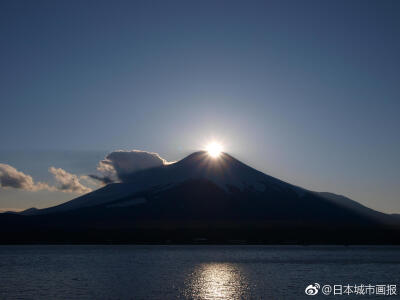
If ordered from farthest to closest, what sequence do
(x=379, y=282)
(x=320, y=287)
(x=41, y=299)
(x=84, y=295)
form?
(x=379, y=282) < (x=320, y=287) < (x=84, y=295) < (x=41, y=299)

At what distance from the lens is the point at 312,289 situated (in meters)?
63.2

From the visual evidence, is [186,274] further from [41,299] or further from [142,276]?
[41,299]

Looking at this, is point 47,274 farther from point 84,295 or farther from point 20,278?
point 84,295

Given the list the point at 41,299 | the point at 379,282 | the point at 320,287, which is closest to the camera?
the point at 41,299

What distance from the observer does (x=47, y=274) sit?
83562 mm

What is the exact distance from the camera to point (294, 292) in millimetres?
60750

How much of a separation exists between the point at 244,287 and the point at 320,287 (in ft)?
32.3

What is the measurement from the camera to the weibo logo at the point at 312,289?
194 ft

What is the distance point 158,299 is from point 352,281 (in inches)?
1319

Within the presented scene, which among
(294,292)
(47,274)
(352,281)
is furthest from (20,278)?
(352,281)

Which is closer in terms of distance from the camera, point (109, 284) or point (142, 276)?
point (109, 284)

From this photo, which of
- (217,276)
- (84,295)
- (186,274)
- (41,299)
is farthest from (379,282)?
(41,299)

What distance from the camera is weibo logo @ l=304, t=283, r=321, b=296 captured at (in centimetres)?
5912

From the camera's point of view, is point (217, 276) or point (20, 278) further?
point (217, 276)
